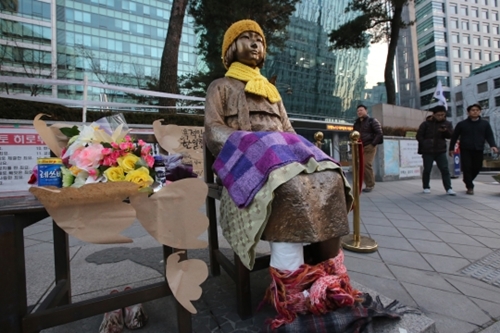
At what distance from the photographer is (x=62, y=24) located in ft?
104

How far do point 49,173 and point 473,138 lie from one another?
6.32 meters

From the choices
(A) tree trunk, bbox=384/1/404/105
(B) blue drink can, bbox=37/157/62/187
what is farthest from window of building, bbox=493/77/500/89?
(B) blue drink can, bbox=37/157/62/187

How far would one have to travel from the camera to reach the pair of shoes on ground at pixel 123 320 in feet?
4.09

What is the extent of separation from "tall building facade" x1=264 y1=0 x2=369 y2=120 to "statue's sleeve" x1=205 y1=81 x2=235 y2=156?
22892 millimetres

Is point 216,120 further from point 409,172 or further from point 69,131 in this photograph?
point 409,172

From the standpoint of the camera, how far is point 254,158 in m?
1.22

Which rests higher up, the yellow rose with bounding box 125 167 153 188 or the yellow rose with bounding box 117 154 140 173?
the yellow rose with bounding box 117 154 140 173

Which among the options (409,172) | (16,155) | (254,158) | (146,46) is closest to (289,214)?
(254,158)

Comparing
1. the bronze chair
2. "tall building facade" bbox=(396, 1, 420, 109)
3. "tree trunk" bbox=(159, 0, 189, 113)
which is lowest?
the bronze chair

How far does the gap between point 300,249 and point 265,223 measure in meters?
0.21

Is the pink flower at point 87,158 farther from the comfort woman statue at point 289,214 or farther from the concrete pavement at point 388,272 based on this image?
the concrete pavement at point 388,272

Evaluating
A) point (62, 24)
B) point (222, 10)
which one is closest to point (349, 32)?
point (222, 10)

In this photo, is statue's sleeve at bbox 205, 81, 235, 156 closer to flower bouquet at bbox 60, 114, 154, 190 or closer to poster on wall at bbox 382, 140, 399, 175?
flower bouquet at bbox 60, 114, 154, 190

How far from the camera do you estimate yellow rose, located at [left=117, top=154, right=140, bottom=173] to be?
1004mm
